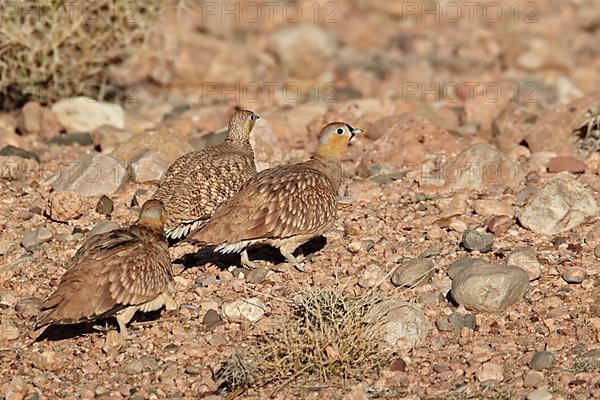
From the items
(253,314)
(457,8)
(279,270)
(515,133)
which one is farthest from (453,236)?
(457,8)

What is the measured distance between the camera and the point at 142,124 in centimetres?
1377

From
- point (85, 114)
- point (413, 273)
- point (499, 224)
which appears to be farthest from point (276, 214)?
point (85, 114)

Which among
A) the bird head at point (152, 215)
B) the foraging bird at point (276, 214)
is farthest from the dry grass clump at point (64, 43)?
the bird head at point (152, 215)

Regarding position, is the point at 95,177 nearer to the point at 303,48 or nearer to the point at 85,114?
the point at 85,114

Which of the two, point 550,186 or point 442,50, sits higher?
point 550,186

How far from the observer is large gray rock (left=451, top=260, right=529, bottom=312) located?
783cm

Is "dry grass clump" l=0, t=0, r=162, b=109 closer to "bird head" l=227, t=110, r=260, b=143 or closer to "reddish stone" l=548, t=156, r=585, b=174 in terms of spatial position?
"bird head" l=227, t=110, r=260, b=143

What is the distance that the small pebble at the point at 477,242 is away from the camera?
8.97 meters

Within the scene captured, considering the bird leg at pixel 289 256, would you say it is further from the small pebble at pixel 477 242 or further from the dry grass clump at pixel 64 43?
the dry grass clump at pixel 64 43

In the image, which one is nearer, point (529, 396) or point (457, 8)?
point (529, 396)

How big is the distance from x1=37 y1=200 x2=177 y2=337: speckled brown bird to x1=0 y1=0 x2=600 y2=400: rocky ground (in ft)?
1.14

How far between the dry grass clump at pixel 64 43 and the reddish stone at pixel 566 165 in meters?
6.31

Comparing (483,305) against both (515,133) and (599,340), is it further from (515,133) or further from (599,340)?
(515,133)

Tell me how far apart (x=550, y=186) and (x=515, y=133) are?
3246 millimetres
